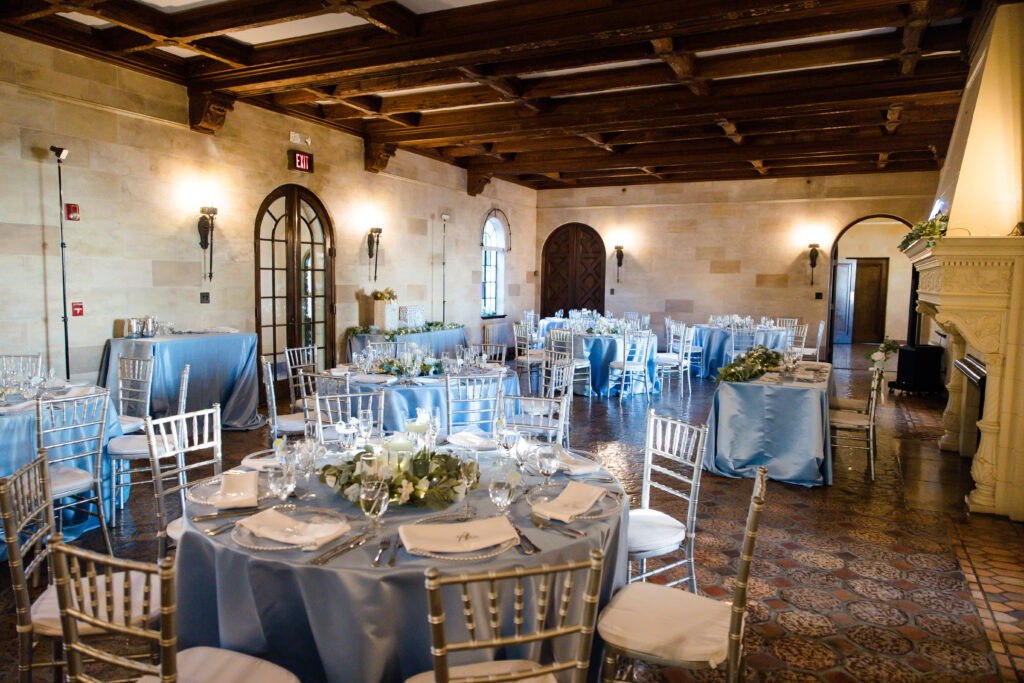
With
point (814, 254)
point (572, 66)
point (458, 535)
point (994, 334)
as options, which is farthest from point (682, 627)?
point (814, 254)

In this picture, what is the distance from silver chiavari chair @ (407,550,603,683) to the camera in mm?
1506

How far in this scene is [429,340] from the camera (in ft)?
33.1

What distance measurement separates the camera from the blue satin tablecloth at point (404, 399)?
534 cm

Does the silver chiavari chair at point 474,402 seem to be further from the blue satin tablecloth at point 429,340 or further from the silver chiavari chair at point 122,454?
the blue satin tablecloth at point 429,340

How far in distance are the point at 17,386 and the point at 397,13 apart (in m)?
4.05

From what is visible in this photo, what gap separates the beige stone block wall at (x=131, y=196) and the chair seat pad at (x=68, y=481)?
287cm

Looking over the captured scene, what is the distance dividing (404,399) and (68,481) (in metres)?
2.38

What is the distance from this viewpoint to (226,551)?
7.05ft

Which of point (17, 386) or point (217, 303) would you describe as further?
point (217, 303)

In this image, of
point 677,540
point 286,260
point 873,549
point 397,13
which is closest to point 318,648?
point 677,540

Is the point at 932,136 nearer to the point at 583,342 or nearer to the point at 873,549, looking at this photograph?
the point at 583,342

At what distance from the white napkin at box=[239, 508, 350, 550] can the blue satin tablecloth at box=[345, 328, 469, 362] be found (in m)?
6.28

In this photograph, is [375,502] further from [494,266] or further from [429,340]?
[494,266]

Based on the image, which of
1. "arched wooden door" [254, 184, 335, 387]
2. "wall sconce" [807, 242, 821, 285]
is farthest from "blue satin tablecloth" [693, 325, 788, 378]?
"arched wooden door" [254, 184, 335, 387]
